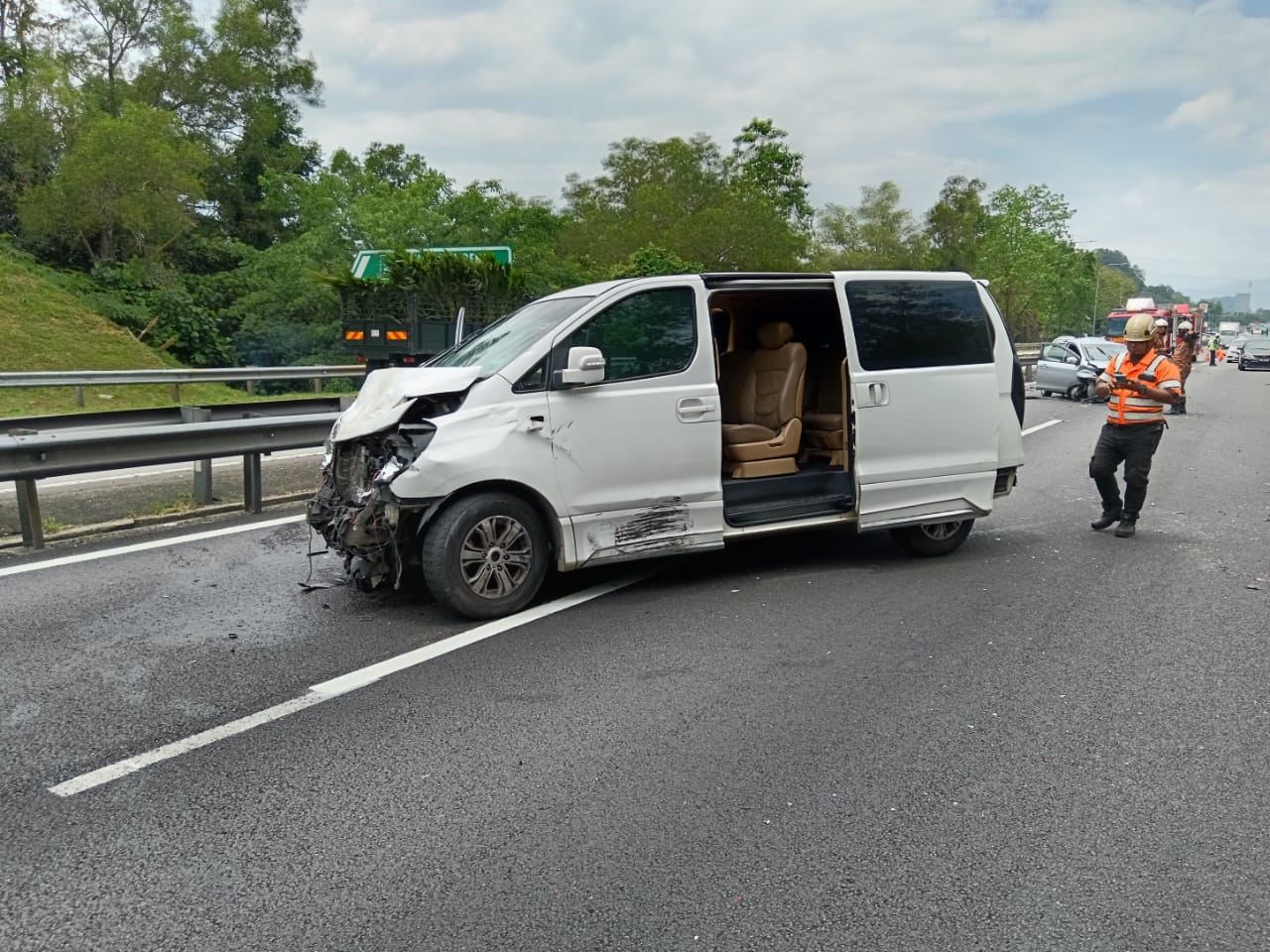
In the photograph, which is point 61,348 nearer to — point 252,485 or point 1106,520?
point 252,485

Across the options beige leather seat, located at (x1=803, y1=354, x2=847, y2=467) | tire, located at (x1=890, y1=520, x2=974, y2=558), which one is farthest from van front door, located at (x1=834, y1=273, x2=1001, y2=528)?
beige leather seat, located at (x1=803, y1=354, x2=847, y2=467)

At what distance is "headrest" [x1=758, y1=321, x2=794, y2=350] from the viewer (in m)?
7.45

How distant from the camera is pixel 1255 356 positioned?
47.2 meters

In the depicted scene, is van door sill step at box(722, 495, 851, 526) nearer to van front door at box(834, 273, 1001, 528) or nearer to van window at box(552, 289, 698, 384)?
van front door at box(834, 273, 1001, 528)

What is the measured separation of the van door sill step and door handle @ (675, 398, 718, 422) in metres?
0.63

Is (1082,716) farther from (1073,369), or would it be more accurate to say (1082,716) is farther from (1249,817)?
(1073,369)

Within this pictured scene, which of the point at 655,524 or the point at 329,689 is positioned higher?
the point at 655,524

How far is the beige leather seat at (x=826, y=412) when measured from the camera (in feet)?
24.3

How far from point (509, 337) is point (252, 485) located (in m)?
3.45

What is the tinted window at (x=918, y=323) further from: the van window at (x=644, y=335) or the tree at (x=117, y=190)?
the tree at (x=117, y=190)

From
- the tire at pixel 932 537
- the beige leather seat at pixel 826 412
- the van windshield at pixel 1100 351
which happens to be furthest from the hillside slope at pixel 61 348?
the van windshield at pixel 1100 351

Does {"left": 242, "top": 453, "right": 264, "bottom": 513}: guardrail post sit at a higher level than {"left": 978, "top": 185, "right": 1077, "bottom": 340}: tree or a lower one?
lower

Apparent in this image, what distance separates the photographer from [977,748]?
13.3 feet

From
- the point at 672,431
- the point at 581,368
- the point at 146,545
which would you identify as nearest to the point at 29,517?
the point at 146,545
